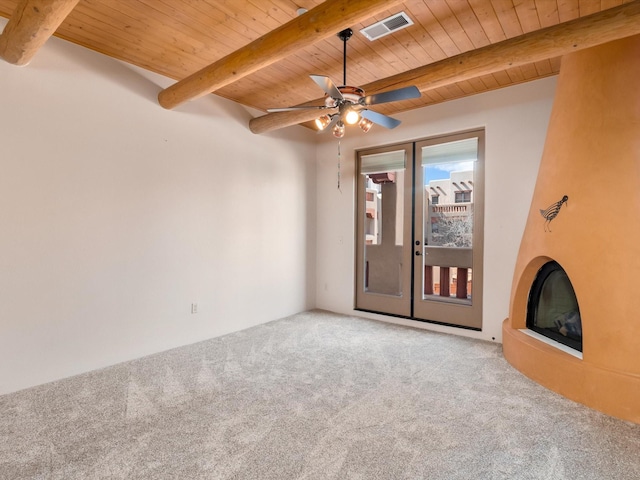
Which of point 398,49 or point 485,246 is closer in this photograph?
point 398,49

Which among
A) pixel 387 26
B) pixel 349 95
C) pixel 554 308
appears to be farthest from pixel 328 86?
pixel 554 308

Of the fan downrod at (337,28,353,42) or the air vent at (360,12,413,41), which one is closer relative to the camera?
the air vent at (360,12,413,41)

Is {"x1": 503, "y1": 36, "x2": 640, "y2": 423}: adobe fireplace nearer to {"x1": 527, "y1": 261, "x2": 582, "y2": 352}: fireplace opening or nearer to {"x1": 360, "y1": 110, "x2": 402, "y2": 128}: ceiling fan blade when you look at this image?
{"x1": 527, "y1": 261, "x2": 582, "y2": 352}: fireplace opening

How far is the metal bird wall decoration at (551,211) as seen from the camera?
9.02 ft

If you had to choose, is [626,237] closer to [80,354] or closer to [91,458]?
[91,458]

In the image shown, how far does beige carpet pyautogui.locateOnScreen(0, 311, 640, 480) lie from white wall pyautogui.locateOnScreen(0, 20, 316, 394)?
1.41 ft

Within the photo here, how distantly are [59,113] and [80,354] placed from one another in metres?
2.08

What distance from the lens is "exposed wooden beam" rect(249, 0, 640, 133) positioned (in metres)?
2.14

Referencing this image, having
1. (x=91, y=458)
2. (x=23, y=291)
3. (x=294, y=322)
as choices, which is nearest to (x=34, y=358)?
(x=23, y=291)

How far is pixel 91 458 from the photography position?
192cm

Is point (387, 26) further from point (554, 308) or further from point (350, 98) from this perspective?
point (554, 308)

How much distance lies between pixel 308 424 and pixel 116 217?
253cm

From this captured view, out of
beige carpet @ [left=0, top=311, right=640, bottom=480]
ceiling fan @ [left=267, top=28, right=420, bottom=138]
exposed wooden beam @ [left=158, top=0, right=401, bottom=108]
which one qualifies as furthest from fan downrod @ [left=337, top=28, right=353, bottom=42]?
beige carpet @ [left=0, top=311, right=640, bottom=480]

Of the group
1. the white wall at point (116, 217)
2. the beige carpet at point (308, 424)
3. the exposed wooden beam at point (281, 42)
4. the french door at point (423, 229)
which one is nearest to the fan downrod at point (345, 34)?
the exposed wooden beam at point (281, 42)
